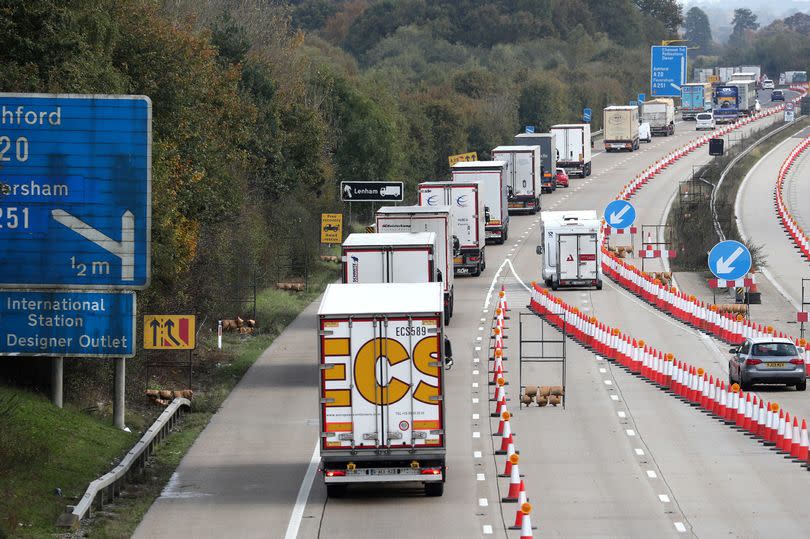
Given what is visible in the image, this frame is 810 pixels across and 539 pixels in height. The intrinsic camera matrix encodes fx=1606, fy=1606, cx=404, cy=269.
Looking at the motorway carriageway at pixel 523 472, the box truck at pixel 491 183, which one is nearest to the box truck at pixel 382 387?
the motorway carriageway at pixel 523 472

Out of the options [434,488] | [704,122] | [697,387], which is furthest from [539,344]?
[704,122]

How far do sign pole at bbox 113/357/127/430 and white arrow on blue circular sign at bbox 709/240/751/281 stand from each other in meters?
15.5

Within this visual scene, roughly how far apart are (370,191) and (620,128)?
70.7m

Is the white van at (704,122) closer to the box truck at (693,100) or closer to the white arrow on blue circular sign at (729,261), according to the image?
the box truck at (693,100)

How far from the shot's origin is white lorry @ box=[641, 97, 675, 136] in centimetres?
13400

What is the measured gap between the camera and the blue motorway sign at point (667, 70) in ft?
445

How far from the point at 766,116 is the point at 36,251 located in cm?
14317

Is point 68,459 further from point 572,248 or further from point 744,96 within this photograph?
point 744,96

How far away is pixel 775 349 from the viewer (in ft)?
117

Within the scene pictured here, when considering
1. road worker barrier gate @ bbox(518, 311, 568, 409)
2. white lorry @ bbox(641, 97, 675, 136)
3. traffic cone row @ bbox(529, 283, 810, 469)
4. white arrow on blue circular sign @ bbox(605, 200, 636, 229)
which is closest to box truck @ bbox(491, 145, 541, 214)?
white arrow on blue circular sign @ bbox(605, 200, 636, 229)

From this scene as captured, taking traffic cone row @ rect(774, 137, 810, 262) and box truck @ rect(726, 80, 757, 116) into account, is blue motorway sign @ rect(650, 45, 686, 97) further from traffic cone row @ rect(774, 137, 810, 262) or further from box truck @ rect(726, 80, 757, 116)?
traffic cone row @ rect(774, 137, 810, 262)

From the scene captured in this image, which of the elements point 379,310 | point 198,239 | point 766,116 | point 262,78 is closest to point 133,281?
point 379,310

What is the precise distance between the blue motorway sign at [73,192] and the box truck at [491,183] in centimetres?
4117

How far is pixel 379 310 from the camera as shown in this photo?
77.0 feet
